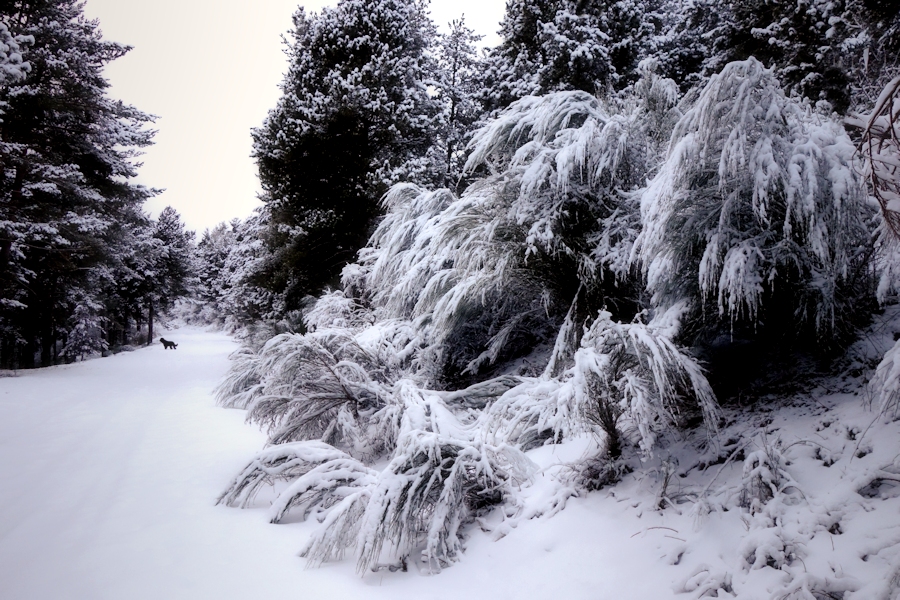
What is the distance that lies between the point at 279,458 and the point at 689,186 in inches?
122

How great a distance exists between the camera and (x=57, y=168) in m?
10.1

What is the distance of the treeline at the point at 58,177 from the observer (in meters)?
9.84

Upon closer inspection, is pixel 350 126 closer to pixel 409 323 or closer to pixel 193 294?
pixel 409 323

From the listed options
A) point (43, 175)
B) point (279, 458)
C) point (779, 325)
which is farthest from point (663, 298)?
point (43, 175)

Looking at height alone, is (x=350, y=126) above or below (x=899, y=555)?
above

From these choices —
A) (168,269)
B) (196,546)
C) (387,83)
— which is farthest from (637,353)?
(168,269)

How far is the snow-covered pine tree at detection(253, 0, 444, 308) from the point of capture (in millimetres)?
9945

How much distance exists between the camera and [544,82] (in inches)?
440

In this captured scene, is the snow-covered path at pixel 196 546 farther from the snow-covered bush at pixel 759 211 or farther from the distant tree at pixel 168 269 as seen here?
the distant tree at pixel 168 269

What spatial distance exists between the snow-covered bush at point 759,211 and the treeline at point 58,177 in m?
10.5

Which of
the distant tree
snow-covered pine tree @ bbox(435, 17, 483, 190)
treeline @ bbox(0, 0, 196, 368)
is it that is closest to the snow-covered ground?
treeline @ bbox(0, 0, 196, 368)

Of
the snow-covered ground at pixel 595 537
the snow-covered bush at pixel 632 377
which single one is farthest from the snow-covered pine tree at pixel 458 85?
the snow-covered ground at pixel 595 537

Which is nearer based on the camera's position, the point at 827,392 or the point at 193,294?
the point at 827,392

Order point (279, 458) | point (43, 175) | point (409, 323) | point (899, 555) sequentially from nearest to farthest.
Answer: point (899, 555) → point (279, 458) → point (409, 323) → point (43, 175)
